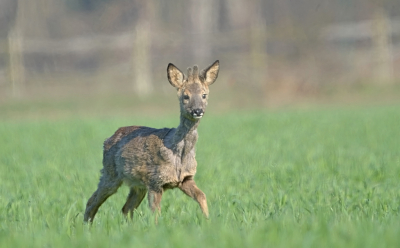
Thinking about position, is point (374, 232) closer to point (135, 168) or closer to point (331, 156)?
point (135, 168)

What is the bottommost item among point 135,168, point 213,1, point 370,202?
point 370,202

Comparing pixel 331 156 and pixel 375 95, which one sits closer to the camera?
pixel 331 156

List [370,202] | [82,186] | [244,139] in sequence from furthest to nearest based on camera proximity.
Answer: [244,139]
[82,186]
[370,202]

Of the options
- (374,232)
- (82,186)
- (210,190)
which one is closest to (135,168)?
(210,190)

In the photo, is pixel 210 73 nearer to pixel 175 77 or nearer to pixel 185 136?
pixel 175 77

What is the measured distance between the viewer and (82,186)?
1013 centimetres

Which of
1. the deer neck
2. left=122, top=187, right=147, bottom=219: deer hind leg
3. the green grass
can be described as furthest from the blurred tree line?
the deer neck

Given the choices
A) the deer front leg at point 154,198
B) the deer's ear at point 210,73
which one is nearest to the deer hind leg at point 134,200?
the deer front leg at point 154,198

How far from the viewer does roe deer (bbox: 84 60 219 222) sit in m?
7.69

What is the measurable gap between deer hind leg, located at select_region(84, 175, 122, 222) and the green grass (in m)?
0.09

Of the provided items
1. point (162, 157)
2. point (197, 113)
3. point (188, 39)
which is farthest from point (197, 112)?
point (188, 39)

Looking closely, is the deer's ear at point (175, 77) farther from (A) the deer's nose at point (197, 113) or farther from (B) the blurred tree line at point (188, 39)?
(B) the blurred tree line at point (188, 39)

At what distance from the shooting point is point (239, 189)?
9539 mm

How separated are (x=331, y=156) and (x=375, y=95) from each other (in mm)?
18635
